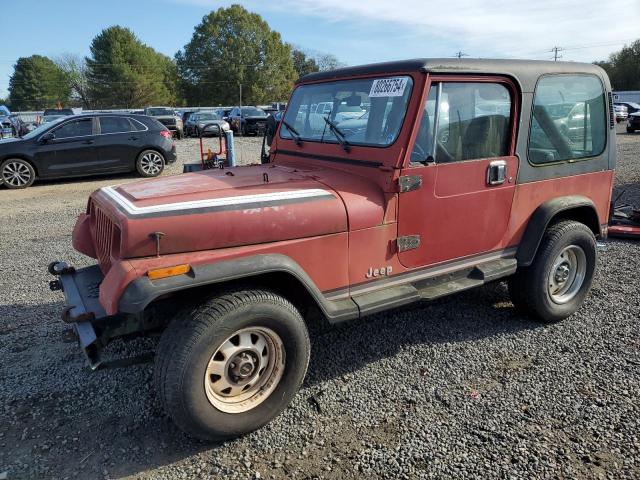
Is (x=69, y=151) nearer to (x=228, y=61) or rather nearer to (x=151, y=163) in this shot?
(x=151, y=163)

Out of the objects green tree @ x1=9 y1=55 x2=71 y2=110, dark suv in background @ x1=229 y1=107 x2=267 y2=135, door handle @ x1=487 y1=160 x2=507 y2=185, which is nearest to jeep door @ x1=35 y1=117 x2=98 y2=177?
door handle @ x1=487 y1=160 x2=507 y2=185

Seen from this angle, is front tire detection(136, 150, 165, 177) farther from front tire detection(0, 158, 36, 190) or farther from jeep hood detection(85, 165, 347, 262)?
jeep hood detection(85, 165, 347, 262)

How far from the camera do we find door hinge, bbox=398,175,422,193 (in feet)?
9.89

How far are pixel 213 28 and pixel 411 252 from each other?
65391 millimetres

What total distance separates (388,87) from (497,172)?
1.01 m

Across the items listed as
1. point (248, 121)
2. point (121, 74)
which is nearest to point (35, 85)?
point (121, 74)

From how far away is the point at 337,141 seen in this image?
344 centimetres

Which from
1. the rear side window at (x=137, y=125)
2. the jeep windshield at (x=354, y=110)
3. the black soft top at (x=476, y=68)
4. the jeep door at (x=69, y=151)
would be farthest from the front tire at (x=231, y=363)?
the rear side window at (x=137, y=125)

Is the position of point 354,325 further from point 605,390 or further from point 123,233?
point 123,233

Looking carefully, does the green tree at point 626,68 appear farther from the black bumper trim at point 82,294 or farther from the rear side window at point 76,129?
the black bumper trim at point 82,294

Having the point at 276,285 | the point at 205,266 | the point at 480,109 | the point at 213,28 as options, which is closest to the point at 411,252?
the point at 276,285

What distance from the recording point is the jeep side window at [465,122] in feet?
10.3

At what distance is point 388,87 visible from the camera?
3201 mm

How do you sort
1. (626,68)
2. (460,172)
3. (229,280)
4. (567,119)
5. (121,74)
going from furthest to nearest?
(121,74), (626,68), (567,119), (460,172), (229,280)
